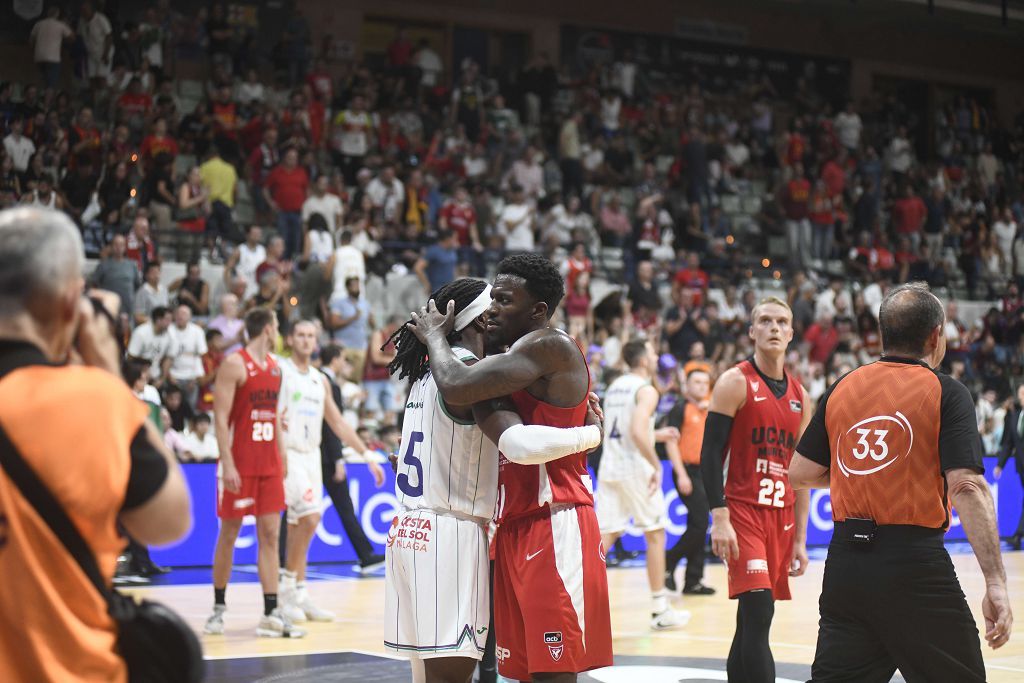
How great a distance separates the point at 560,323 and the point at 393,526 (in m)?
12.1

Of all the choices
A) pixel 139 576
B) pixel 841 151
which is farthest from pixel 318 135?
pixel 841 151

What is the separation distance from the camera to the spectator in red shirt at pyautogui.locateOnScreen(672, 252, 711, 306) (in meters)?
18.8

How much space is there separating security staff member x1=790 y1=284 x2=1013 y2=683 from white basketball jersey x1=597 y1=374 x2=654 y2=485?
5.99 m

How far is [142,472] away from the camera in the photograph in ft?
8.87

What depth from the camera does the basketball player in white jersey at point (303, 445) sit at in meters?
9.49

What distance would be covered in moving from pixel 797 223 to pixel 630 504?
13528 mm

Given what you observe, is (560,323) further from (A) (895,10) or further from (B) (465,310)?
(A) (895,10)

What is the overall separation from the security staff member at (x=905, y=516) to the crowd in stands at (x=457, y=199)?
811cm

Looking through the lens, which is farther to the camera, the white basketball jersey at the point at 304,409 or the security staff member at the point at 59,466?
the white basketball jersey at the point at 304,409

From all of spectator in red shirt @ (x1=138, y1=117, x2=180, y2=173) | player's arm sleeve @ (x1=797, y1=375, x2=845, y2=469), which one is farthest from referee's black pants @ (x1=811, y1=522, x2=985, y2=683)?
spectator in red shirt @ (x1=138, y1=117, x2=180, y2=173)

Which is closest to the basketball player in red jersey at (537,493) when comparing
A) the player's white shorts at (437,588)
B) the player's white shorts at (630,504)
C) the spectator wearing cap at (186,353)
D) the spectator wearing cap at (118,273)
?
the player's white shorts at (437,588)

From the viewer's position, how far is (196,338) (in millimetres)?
14492

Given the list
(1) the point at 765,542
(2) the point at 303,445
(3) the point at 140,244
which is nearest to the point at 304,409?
(2) the point at 303,445

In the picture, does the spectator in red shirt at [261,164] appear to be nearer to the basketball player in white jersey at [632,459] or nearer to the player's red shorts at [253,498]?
the basketball player in white jersey at [632,459]
